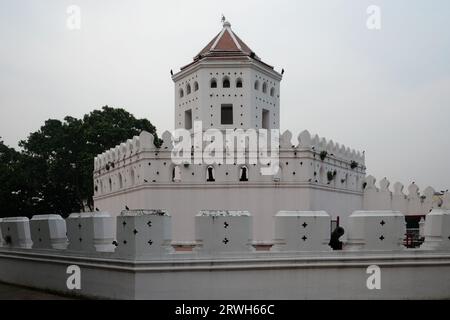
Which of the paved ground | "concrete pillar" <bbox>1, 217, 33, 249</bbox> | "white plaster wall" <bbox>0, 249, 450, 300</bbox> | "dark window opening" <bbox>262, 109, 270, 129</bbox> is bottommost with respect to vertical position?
the paved ground

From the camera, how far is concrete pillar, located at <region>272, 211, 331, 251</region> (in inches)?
372

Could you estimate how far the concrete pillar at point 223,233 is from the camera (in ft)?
30.5

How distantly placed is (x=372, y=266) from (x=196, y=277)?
3.21m

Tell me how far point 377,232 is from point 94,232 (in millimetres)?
5331

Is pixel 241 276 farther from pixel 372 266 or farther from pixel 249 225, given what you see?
pixel 372 266

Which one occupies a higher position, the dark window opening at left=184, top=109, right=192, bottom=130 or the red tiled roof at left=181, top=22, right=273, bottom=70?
the red tiled roof at left=181, top=22, right=273, bottom=70

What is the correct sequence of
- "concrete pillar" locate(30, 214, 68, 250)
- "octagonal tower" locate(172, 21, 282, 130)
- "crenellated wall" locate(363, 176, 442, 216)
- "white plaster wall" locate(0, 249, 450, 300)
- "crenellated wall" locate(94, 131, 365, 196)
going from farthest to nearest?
"crenellated wall" locate(363, 176, 442, 216) → "octagonal tower" locate(172, 21, 282, 130) → "crenellated wall" locate(94, 131, 365, 196) → "concrete pillar" locate(30, 214, 68, 250) → "white plaster wall" locate(0, 249, 450, 300)

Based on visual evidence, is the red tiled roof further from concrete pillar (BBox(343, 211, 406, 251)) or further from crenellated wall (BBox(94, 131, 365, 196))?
concrete pillar (BBox(343, 211, 406, 251))

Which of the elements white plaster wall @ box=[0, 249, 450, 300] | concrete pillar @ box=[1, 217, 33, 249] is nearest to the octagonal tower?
concrete pillar @ box=[1, 217, 33, 249]

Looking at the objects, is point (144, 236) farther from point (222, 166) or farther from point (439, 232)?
point (222, 166)

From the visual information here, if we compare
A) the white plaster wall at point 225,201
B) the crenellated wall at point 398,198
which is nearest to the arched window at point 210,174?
the white plaster wall at point 225,201

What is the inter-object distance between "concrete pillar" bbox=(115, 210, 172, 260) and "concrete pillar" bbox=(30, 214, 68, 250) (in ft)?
8.17

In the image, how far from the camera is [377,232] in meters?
9.63

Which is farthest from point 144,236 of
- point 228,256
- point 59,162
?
point 59,162
